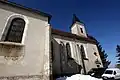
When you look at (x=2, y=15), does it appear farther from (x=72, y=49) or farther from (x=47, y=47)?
(x=72, y=49)

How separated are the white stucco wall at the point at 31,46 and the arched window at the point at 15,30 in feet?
1.71

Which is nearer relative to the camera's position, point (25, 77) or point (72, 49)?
point (25, 77)

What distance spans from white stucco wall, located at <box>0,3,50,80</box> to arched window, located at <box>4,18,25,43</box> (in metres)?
0.52

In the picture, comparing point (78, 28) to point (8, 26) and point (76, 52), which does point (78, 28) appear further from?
point (8, 26)

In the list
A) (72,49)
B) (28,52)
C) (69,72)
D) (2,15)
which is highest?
(2,15)

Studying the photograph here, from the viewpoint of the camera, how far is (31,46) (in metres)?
8.69

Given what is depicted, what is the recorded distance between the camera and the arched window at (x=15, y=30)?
825 cm

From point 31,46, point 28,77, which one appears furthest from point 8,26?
point 28,77

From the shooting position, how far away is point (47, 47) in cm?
915

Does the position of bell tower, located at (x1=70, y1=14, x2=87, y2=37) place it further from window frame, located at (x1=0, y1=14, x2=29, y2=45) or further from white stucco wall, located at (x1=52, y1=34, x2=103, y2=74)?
window frame, located at (x1=0, y1=14, x2=29, y2=45)

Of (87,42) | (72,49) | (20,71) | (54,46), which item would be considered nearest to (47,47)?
(20,71)

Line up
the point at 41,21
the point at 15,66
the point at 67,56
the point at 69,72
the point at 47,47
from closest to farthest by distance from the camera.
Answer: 1. the point at 15,66
2. the point at 47,47
3. the point at 41,21
4. the point at 69,72
5. the point at 67,56

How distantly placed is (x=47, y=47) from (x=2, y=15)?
4666mm

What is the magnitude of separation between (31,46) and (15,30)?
6.62ft
